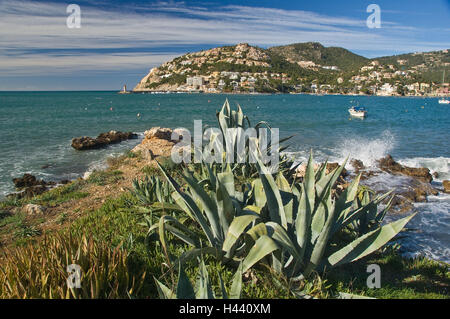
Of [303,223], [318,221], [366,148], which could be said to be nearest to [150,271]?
[303,223]

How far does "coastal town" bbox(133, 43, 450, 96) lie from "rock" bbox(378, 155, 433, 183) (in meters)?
111

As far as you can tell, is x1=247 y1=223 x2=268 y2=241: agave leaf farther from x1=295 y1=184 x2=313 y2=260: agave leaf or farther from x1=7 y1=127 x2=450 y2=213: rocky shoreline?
x1=7 y1=127 x2=450 y2=213: rocky shoreline

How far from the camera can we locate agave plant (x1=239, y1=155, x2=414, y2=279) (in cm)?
254

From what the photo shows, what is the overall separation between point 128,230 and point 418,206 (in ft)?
30.8

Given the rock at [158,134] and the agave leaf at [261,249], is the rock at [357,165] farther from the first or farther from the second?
the agave leaf at [261,249]

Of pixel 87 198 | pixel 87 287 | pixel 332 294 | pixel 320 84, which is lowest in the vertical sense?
pixel 87 198

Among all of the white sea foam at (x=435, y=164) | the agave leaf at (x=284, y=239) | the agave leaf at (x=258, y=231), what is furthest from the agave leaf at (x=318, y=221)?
the white sea foam at (x=435, y=164)

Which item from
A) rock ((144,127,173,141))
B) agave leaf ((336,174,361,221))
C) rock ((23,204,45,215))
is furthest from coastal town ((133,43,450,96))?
agave leaf ((336,174,361,221))

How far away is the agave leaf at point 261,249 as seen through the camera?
8.23ft

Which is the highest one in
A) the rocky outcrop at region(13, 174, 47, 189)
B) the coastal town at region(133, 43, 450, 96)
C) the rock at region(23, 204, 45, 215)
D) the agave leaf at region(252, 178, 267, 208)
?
the coastal town at region(133, 43, 450, 96)

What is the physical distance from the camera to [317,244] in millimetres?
2598

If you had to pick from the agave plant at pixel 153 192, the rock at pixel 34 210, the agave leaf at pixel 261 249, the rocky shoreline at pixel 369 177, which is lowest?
the rocky shoreline at pixel 369 177
